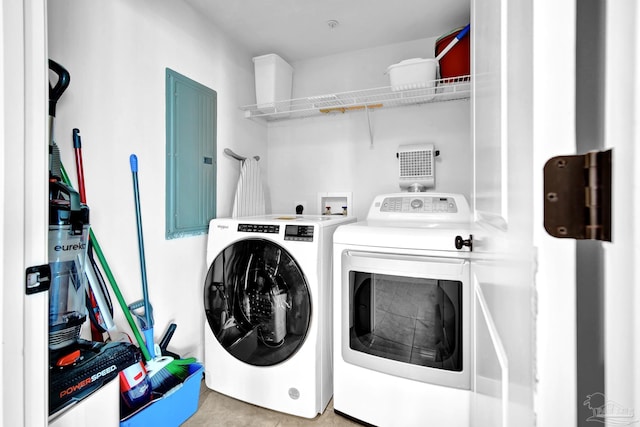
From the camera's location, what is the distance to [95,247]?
1.27 metres

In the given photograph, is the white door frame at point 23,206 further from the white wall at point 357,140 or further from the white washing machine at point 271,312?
the white wall at point 357,140

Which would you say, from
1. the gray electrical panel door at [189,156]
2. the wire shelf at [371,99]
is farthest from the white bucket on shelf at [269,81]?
the gray electrical panel door at [189,156]

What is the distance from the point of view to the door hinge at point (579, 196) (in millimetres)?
278

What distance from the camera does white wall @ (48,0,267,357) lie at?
1.29 meters

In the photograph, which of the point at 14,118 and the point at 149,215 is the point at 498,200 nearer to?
the point at 14,118

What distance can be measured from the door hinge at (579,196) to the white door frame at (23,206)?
3.76 feet

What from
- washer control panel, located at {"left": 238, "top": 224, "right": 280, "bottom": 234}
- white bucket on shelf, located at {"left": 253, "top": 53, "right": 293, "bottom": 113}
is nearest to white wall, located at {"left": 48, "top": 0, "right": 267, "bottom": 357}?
white bucket on shelf, located at {"left": 253, "top": 53, "right": 293, "bottom": 113}

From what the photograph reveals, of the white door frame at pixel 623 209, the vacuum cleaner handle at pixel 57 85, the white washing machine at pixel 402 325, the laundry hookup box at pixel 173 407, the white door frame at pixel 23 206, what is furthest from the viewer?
the white washing machine at pixel 402 325

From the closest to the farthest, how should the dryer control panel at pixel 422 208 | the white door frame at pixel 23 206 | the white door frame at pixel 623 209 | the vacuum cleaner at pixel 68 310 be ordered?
the white door frame at pixel 623 209 < the white door frame at pixel 23 206 < the vacuum cleaner at pixel 68 310 < the dryer control panel at pixel 422 208

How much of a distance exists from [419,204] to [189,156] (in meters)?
1.54

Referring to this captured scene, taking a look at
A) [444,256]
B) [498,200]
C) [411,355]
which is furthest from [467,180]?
[498,200]

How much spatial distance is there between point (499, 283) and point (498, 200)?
161mm

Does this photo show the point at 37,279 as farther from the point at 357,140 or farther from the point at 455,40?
the point at 455,40

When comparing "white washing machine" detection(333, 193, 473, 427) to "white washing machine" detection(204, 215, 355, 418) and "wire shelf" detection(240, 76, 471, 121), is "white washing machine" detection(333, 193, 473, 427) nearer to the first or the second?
"white washing machine" detection(204, 215, 355, 418)
